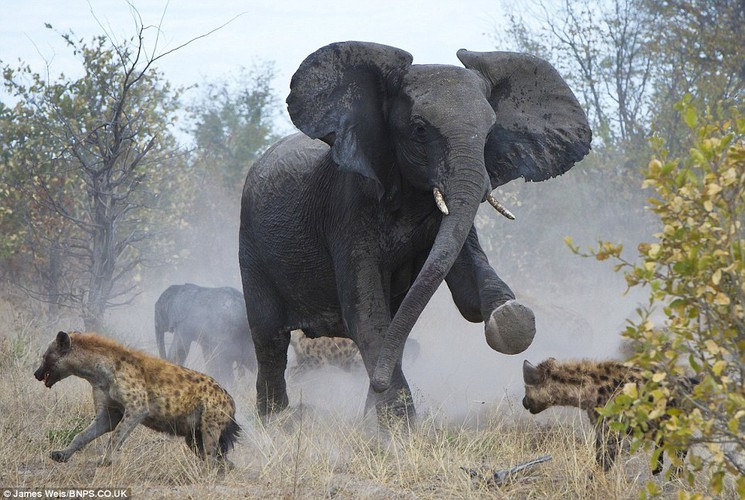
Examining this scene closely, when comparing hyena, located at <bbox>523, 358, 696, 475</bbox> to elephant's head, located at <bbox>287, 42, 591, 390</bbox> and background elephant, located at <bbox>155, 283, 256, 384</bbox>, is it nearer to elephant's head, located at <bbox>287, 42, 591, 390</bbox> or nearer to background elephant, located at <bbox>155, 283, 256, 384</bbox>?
elephant's head, located at <bbox>287, 42, 591, 390</bbox>

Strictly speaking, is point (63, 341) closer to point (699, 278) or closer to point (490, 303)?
point (490, 303)

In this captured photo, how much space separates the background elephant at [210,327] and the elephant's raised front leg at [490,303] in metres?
4.46

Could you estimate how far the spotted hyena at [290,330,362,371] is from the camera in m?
10.8

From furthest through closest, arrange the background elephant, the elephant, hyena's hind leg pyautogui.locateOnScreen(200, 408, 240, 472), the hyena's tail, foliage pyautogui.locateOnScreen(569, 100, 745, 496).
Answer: the background elephant
the elephant
the hyena's tail
hyena's hind leg pyautogui.locateOnScreen(200, 408, 240, 472)
foliage pyautogui.locateOnScreen(569, 100, 745, 496)

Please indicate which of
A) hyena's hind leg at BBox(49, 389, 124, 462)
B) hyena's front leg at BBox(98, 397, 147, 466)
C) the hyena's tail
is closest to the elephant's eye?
the hyena's tail

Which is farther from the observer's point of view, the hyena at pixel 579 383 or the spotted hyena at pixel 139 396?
the hyena at pixel 579 383

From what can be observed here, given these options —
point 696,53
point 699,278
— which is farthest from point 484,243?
point 699,278

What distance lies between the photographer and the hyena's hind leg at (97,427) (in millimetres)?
5941

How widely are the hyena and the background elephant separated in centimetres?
521

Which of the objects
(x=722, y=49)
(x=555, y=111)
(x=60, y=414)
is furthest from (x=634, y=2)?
(x=60, y=414)

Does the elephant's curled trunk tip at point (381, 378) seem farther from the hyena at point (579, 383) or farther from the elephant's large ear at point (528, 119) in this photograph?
the elephant's large ear at point (528, 119)

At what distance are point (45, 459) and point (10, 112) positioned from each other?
1163cm

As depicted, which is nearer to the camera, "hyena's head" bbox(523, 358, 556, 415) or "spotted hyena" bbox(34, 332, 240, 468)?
"spotted hyena" bbox(34, 332, 240, 468)

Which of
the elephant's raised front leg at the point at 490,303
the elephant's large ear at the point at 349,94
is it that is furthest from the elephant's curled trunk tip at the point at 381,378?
the elephant's large ear at the point at 349,94
